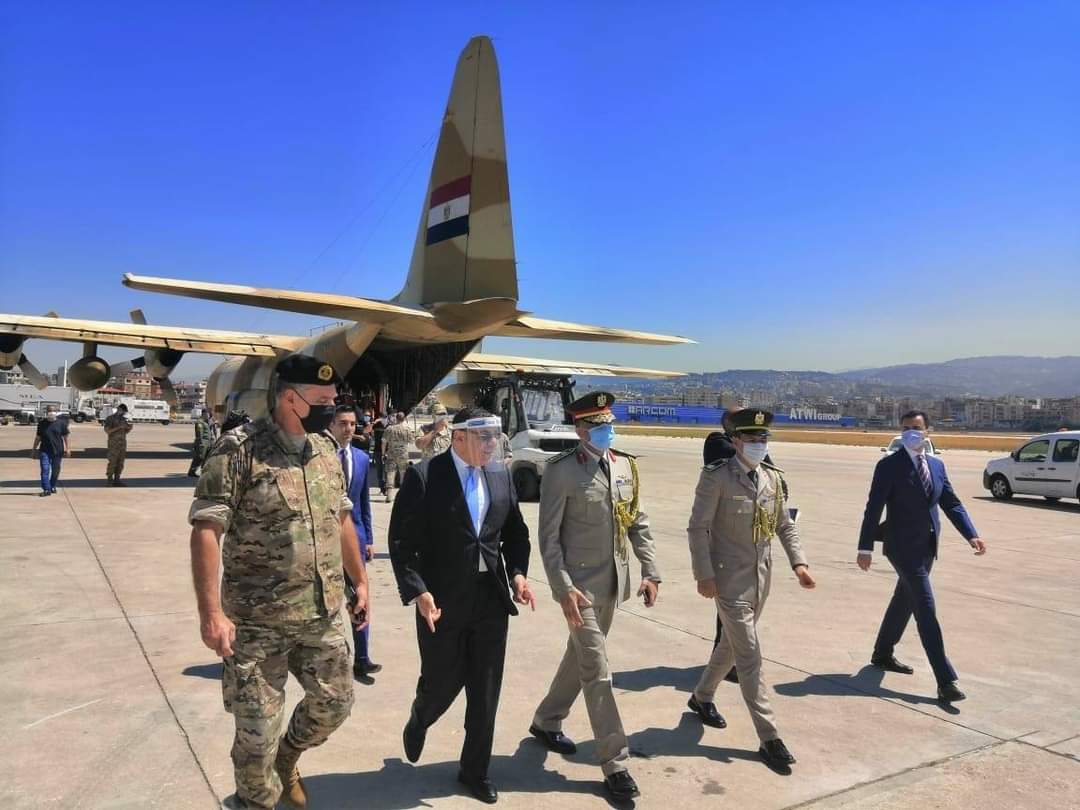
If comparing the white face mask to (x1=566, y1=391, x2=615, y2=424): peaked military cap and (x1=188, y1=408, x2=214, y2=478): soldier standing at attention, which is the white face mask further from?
(x1=188, y1=408, x2=214, y2=478): soldier standing at attention

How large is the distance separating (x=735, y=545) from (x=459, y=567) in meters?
1.67

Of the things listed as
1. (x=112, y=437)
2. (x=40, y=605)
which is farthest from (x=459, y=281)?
(x=40, y=605)

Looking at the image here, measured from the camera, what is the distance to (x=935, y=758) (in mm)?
3947

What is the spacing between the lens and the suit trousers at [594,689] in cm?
354

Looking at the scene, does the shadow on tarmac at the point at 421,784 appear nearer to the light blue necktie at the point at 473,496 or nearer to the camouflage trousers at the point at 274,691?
the camouflage trousers at the point at 274,691

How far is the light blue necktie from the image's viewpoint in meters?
3.63

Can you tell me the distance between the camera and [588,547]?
3.90m

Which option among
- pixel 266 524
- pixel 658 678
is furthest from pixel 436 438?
pixel 266 524

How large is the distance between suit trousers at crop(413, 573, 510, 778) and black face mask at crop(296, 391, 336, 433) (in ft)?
3.46

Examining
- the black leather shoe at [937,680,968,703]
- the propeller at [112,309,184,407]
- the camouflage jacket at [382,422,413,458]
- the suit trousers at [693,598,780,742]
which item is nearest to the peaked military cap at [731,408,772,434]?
the suit trousers at [693,598,780,742]

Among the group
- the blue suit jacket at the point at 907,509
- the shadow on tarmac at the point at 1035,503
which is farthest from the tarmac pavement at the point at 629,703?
the shadow on tarmac at the point at 1035,503

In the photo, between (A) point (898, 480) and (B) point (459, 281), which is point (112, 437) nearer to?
(B) point (459, 281)

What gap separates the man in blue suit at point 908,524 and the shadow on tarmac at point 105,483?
14.5m

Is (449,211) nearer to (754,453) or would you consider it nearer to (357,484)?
(357,484)
